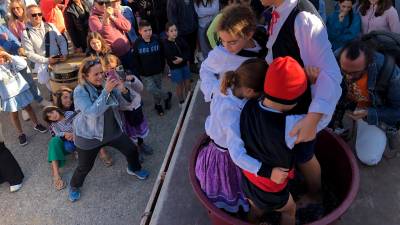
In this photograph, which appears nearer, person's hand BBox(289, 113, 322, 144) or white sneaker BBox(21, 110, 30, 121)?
person's hand BBox(289, 113, 322, 144)

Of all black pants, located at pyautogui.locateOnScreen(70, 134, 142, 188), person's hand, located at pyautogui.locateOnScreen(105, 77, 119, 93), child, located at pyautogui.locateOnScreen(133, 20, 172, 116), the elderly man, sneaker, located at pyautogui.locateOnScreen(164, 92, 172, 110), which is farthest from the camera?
sneaker, located at pyautogui.locateOnScreen(164, 92, 172, 110)

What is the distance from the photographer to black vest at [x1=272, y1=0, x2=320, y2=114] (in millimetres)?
2141

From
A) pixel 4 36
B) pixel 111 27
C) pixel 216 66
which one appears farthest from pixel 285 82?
pixel 4 36

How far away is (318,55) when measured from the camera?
2.18 meters

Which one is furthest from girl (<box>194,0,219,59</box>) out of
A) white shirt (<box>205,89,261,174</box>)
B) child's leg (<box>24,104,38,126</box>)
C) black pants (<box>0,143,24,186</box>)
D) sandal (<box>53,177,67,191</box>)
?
white shirt (<box>205,89,261,174</box>)

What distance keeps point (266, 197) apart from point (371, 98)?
5.20ft

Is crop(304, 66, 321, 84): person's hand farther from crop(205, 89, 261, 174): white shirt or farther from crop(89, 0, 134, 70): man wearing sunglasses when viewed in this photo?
crop(89, 0, 134, 70): man wearing sunglasses

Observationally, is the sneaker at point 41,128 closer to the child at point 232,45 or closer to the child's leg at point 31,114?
the child's leg at point 31,114

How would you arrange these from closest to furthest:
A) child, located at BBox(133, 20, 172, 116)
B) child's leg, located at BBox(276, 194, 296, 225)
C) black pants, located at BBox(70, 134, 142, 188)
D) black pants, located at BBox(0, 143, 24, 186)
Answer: child's leg, located at BBox(276, 194, 296, 225) → black pants, located at BBox(70, 134, 142, 188) → black pants, located at BBox(0, 143, 24, 186) → child, located at BBox(133, 20, 172, 116)

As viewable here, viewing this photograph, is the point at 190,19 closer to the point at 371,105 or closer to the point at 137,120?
the point at 137,120

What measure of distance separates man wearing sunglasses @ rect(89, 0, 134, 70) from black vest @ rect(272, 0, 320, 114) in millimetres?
3136

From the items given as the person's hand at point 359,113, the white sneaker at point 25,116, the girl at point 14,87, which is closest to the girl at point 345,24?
the person's hand at point 359,113

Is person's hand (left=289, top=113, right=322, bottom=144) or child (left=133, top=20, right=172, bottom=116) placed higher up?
person's hand (left=289, top=113, right=322, bottom=144)

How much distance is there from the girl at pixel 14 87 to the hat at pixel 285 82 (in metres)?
3.81
